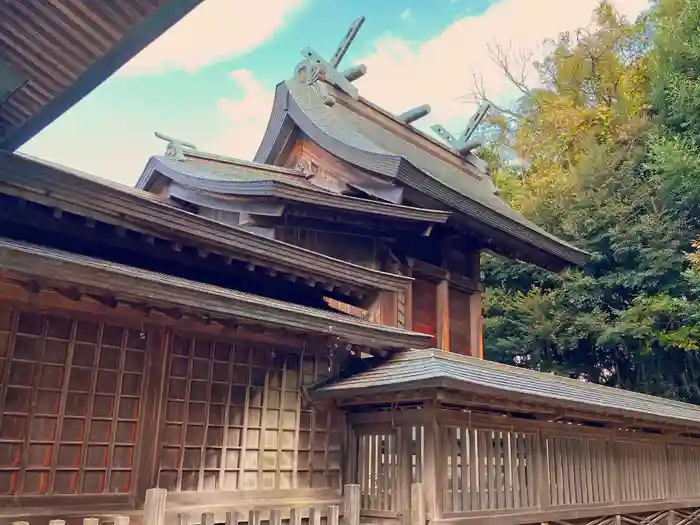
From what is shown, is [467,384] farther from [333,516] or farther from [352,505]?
[333,516]

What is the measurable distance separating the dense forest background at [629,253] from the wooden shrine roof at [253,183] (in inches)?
348

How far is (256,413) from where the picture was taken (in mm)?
6762

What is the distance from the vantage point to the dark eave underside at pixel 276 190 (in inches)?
357

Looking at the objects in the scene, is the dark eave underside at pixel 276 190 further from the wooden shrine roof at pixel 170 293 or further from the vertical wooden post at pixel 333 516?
the vertical wooden post at pixel 333 516

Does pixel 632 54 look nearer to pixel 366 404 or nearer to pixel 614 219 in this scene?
pixel 614 219

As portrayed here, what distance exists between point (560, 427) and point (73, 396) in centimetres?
614

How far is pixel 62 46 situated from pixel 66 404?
3567mm

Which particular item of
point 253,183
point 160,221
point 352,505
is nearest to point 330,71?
point 253,183

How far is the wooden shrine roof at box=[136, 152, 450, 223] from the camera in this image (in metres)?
9.11

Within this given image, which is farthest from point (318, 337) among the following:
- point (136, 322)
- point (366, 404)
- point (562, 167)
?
point (562, 167)

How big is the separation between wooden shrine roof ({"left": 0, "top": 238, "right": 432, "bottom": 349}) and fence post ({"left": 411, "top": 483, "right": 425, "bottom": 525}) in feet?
5.41

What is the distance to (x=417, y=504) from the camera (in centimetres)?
648

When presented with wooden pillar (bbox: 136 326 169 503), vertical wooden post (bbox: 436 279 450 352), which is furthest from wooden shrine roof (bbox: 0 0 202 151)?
vertical wooden post (bbox: 436 279 450 352)

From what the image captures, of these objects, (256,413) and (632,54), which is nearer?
(256,413)
